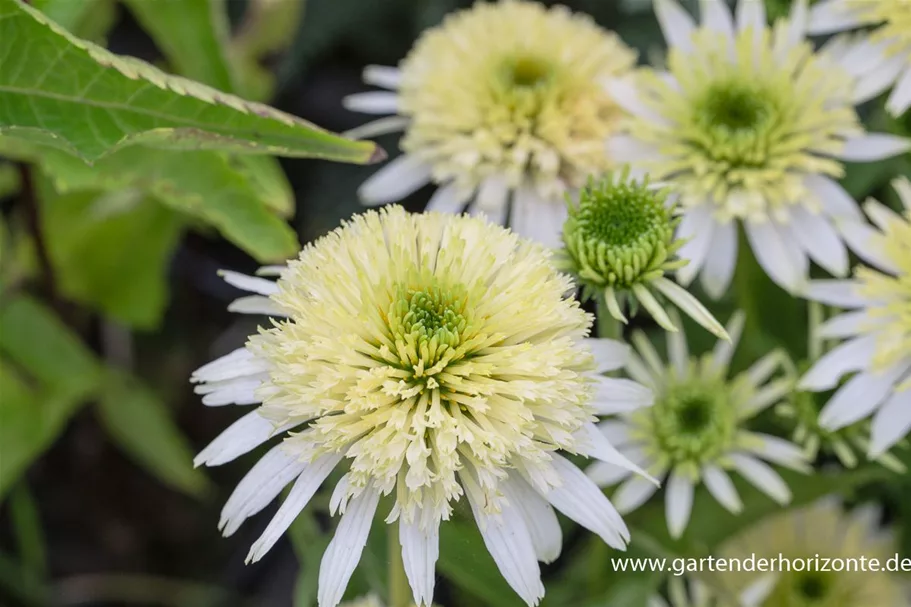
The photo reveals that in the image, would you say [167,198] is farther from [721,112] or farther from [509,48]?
[721,112]

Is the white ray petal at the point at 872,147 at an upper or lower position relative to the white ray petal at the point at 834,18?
lower

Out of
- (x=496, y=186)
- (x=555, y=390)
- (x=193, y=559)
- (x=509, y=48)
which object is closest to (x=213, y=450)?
(x=555, y=390)

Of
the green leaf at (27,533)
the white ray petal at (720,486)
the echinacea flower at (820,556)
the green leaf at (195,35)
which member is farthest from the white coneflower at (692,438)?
the green leaf at (27,533)

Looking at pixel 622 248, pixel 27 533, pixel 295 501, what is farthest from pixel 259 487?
pixel 27 533

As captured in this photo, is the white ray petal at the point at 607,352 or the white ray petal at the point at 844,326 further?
the white ray petal at the point at 844,326

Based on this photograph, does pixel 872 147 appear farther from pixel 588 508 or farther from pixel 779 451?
pixel 588 508

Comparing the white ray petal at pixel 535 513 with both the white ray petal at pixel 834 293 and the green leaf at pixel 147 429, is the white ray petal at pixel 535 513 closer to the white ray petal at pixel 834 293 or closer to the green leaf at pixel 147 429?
the white ray petal at pixel 834 293
